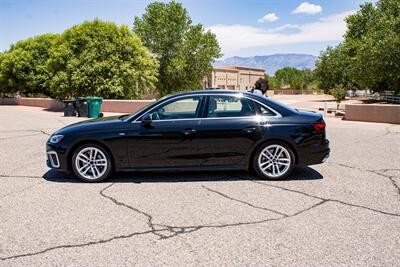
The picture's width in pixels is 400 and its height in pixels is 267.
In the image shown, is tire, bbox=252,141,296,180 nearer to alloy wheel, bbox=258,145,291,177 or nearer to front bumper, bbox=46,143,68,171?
alloy wheel, bbox=258,145,291,177

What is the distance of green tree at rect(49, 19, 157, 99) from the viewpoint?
23453mm

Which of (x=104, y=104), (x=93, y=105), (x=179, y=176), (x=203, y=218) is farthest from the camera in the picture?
(x=104, y=104)

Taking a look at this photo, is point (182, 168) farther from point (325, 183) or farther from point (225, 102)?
point (325, 183)

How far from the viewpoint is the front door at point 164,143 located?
5.76 meters

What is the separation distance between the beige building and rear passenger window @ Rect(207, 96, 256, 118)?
3324 inches

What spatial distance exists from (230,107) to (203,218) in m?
2.26

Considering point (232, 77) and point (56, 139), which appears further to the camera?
point (232, 77)

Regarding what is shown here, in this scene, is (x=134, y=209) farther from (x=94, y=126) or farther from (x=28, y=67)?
(x=28, y=67)

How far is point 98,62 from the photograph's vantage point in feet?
77.3

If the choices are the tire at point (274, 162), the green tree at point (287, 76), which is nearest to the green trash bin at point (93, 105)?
the tire at point (274, 162)

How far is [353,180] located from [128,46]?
20905 mm

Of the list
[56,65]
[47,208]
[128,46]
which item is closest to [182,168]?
[47,208]

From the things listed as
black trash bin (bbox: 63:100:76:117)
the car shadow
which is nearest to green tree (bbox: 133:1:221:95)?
black trash bin (bbox: 63:100:76:117)

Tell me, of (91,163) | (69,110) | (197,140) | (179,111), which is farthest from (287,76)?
(91,163)
